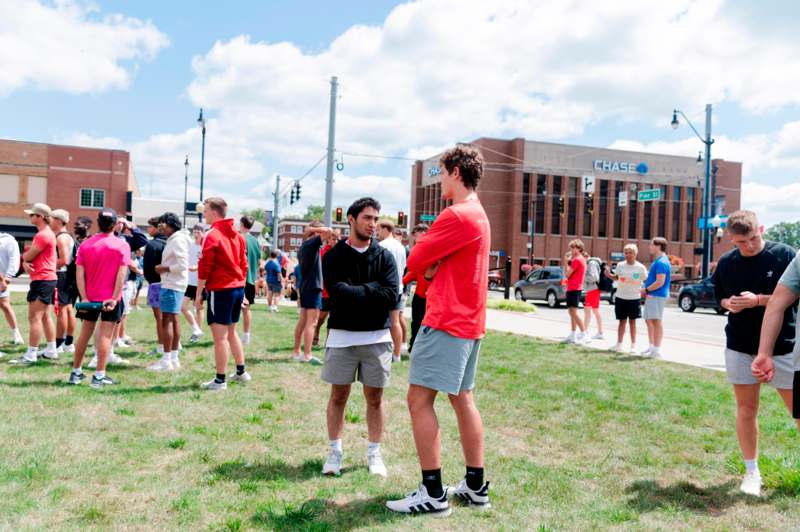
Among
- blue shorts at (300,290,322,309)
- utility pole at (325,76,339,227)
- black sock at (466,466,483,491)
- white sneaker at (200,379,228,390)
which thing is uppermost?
utility pole at (325,76,339,227)

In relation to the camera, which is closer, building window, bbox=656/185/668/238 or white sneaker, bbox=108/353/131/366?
white sneaker, bbox=108/353/131/366

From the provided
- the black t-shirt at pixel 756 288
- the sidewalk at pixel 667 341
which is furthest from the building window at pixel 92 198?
the black t-shirt at pixel 756 288

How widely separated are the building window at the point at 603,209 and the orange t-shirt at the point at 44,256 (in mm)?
57659

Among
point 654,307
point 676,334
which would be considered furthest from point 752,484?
point 676,334

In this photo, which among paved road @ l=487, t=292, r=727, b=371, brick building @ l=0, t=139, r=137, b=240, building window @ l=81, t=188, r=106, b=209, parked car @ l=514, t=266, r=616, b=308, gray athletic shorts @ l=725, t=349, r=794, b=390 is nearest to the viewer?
gray athletic shorts @ l=725, t=349, r=794, b=390

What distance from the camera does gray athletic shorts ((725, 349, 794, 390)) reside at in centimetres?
410

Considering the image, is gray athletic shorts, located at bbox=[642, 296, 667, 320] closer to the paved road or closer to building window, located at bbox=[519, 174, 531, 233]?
the paved road

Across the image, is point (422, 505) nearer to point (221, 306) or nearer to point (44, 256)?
point (221, 306)

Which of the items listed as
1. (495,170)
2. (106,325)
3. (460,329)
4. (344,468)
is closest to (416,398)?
(460,329)

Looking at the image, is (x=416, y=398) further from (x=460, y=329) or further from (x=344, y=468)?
(x=344, y=468)

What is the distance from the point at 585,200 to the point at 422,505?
58462 millimetres

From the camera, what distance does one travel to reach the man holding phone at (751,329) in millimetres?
4137

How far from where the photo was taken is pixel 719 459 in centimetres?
486

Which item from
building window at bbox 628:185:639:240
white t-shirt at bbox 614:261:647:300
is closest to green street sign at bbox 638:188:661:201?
building window at bbox 628:185:639:240
